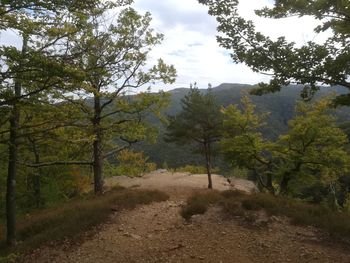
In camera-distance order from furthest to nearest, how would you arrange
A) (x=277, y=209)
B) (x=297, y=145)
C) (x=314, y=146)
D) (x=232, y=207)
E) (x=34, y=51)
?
(x=297, y=145) → (x=314, y=146) → (x=232, y=207) → (x=277, y=209) → (x=34, y=51)

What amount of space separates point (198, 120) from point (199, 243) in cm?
1422

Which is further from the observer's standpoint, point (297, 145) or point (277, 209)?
point (297, 145)

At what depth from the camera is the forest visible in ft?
25.3

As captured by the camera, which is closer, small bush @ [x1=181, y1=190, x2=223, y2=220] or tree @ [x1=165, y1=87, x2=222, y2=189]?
small bush @ [x1=181, y1=190, x2=223, y2=220]

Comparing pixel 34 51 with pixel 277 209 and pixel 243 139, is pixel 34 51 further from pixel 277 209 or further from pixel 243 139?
pixel 243 139

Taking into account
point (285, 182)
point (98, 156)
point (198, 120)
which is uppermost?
point (198, 120)

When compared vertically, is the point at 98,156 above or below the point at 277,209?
above

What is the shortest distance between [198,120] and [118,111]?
27.0 ft

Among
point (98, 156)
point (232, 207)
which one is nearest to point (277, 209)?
point (232, 207)

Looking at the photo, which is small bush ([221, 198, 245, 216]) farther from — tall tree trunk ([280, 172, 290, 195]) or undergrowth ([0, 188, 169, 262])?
tall tree trunk ([280, 172, 290, 195])

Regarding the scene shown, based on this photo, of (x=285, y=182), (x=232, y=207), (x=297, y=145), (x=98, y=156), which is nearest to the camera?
(x=232, y=207)

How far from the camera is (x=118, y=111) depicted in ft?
57.7

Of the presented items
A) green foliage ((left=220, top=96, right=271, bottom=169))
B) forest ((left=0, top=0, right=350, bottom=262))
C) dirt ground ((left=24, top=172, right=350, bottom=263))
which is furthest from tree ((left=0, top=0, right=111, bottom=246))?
green foliage ((left=220, top=96, right=271, bottom=169))

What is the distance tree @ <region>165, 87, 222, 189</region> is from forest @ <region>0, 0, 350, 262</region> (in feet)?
0.23
